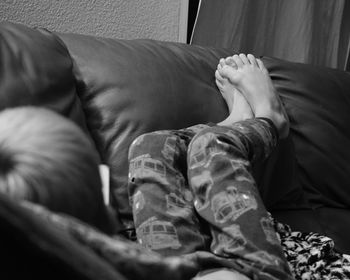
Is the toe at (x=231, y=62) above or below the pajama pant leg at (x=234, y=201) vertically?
above

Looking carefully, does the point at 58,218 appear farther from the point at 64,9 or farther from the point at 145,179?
the point at 64,9

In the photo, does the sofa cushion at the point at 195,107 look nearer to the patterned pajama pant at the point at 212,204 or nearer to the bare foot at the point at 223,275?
the patterned pajama pant at the point at 212,204

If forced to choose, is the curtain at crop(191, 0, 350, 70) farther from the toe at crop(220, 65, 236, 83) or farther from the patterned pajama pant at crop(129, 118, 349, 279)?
the patterned pajama pant at crop(129, 118, 349, 279)

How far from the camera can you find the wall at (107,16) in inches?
51.3

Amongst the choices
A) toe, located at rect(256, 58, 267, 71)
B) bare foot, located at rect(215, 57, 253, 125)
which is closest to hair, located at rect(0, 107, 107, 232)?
bare foot, located at rect(215, 57, 253, 125)

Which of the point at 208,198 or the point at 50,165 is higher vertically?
the point at 50,165

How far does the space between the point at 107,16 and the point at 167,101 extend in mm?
487

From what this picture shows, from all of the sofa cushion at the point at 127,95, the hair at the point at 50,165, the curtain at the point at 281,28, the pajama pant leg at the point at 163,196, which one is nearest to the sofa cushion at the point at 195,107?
the sofa cushion at the point at 127,95

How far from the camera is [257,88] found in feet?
4.34

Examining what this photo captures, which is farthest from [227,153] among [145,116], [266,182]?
[266,182]

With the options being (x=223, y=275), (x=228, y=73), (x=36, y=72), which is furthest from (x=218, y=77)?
(x=223, y=275)

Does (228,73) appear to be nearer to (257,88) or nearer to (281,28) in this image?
(257,88)

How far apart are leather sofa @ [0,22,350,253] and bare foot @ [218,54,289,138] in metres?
0.06

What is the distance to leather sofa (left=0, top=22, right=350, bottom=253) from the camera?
996mm
